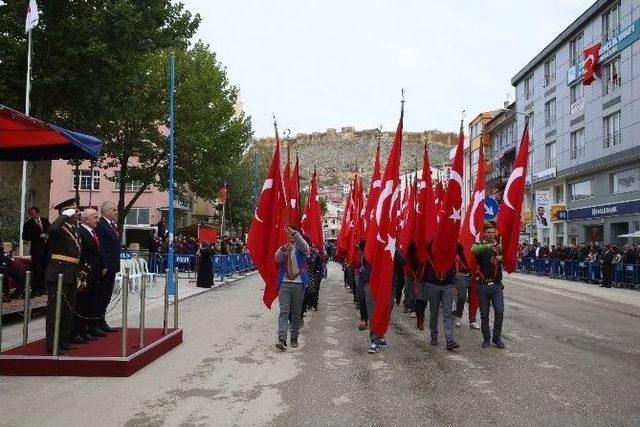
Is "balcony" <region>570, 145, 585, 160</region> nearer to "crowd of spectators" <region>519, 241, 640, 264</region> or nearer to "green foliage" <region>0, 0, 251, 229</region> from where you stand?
"crowd of spectators" <region>519, 241, 640, 264</region>

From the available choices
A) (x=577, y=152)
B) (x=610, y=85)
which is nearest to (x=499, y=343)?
(x=610, y=85)

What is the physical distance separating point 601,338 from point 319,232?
7.21 m

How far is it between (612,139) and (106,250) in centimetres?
3334

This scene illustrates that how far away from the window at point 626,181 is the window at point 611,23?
7.75m

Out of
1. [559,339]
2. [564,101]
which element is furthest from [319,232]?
[564,101]

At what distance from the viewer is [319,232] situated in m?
16.1

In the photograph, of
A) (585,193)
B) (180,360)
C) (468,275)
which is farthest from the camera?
(585,193)

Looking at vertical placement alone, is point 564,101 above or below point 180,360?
above

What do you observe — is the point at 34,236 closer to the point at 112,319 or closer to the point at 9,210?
the point at 112,319

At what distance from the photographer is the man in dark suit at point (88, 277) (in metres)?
8.87

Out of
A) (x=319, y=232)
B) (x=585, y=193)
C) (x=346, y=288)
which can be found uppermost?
(x=585, y=193)

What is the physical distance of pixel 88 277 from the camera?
912cm

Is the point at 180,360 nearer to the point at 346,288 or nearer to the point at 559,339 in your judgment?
the point at 559,339

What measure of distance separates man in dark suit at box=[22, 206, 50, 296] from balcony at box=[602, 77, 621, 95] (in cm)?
3199
